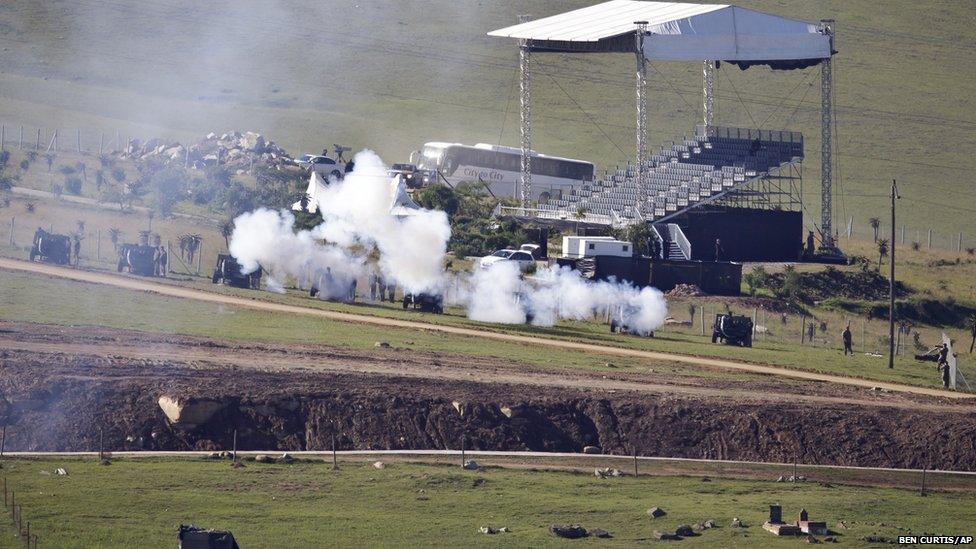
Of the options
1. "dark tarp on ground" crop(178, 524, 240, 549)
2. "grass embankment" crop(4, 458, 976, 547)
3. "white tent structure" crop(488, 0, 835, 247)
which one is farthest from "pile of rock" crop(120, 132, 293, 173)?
"dark tarp on ground" crop(178, 524, 240, 549)

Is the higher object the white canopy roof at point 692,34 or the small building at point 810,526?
the white canopy roof at point 692,34

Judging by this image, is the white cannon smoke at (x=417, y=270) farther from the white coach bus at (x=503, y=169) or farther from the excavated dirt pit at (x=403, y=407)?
the white coach bus at (x=503, y=169)

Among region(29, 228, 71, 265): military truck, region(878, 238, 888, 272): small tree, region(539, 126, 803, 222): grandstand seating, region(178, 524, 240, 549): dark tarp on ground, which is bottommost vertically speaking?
region(178, 524, 240, 549): dark tarp on ground

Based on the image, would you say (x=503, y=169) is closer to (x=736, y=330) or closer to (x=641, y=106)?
(x=641, y=106)

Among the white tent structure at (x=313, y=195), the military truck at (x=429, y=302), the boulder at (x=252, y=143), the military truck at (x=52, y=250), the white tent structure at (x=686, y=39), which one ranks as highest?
the white tent structure at (x=686, y=39)

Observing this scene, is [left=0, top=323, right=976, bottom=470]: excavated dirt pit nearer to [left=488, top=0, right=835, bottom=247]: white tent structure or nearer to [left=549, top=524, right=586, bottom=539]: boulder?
[left=549, top=524, right=586, bottom=539]: boulder

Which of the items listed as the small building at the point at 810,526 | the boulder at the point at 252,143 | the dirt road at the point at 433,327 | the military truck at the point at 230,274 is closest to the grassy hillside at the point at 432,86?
the boulder at the point at 252,143

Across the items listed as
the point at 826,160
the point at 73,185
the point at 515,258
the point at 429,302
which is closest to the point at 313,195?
the point at 515,258
